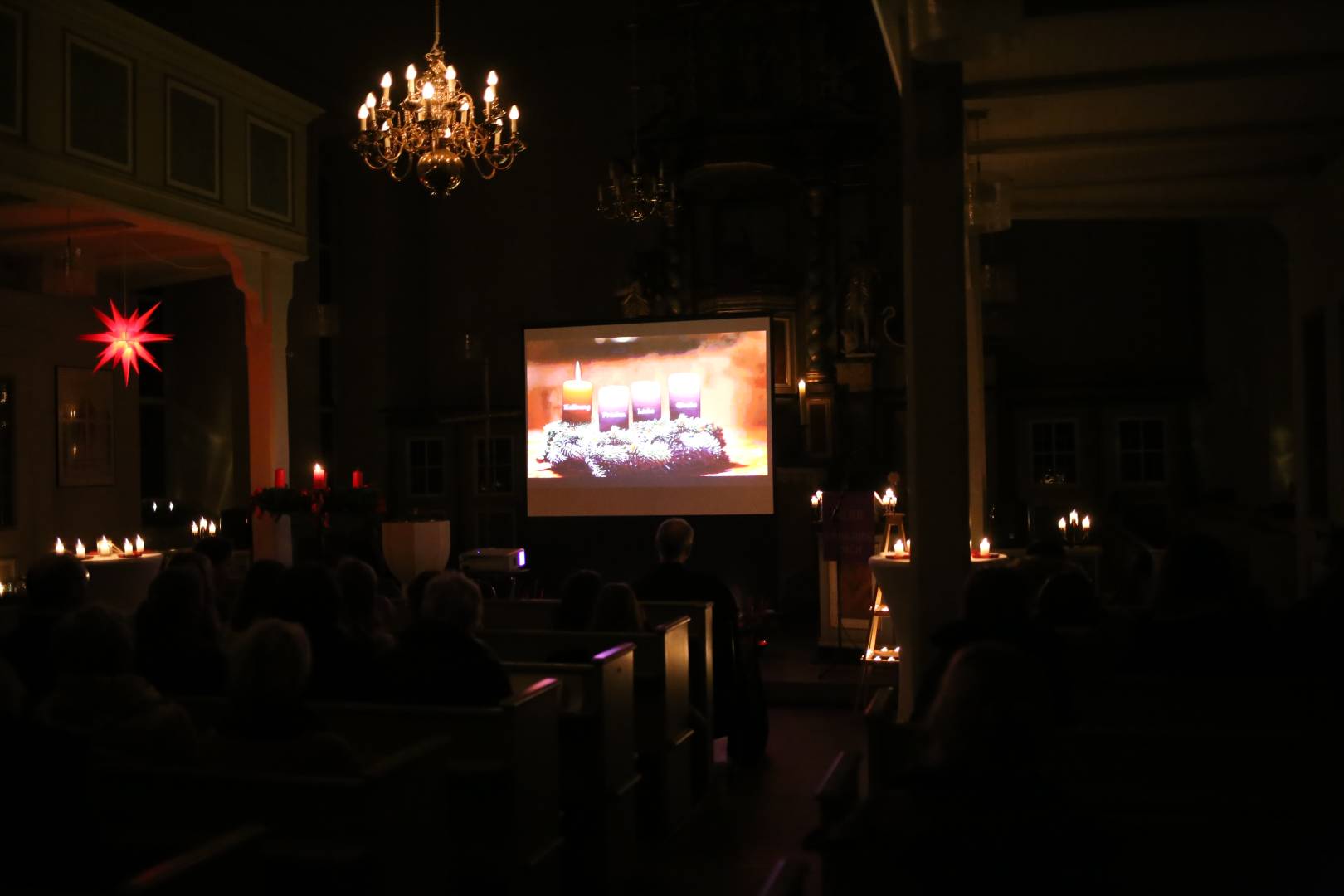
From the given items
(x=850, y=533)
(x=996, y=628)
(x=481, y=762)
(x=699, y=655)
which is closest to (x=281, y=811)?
(x=481, y=762)

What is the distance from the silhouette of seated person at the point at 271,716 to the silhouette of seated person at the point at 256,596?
1.20m

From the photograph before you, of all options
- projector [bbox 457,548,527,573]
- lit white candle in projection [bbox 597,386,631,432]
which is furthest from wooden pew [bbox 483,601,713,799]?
lit white candle in projection [bbox 597,386,631,432]

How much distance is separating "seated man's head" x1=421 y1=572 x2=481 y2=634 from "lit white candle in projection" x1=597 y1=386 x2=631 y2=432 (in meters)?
6.61

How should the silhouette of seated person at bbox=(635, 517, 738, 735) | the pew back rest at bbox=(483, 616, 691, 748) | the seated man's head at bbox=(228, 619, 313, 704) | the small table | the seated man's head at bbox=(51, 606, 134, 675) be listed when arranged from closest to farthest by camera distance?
the seated man's head at bbox=(228, 619, 313, 704)
the seated man's head at bbox=(51, 606, 134, 675)
the pew back rest at bbox=(483, 616, 691, 748)
the silhouette of seated person at bbox=(635, 517, 738, 735)
the small table

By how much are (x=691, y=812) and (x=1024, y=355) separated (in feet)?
24.3

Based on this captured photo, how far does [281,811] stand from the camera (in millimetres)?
2658

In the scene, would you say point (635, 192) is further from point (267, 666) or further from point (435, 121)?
point (267, 666)

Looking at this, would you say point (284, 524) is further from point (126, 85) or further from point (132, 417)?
point (126, 85)

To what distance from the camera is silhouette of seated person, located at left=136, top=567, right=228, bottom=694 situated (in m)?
3.77

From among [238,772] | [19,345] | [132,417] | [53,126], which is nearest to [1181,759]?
[238,772]

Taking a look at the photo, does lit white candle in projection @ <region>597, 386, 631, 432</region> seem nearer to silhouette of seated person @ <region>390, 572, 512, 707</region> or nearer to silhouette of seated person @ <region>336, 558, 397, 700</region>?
silhouette of seated person @ <region>336, 558, 397, 700</region>

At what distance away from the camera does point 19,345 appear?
9641 mm

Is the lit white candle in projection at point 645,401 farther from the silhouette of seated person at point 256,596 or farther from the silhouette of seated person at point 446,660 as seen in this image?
the silhouette of seated person at point 446,660

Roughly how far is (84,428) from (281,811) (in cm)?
884
